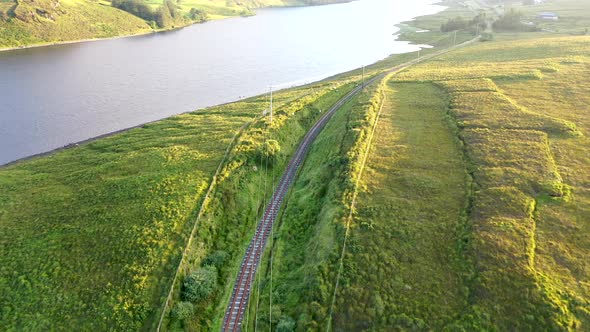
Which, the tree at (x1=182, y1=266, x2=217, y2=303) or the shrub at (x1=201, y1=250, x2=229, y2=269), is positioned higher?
the shrub at (x1=201, y1=250, x2=229, y2=269)

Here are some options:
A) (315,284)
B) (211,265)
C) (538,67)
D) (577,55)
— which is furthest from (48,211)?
(577,55)

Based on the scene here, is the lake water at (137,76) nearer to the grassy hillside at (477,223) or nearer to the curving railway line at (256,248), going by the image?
the curving railway line at (256,248)

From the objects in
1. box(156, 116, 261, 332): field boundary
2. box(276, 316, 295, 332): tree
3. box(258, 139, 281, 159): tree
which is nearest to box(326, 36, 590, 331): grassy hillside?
box(276, 316, 295, 332): tree

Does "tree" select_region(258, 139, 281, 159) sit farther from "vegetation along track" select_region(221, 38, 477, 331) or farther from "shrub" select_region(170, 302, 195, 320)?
"shrub" select_region(170, 302, 195, 320)

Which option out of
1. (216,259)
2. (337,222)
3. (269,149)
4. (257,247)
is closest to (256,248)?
(257,247)

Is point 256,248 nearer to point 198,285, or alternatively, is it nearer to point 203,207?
point 203,207

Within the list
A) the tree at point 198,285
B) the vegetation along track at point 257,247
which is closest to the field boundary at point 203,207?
the tree at point 198,285

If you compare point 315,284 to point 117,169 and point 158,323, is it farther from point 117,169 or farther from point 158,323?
point 117,169
